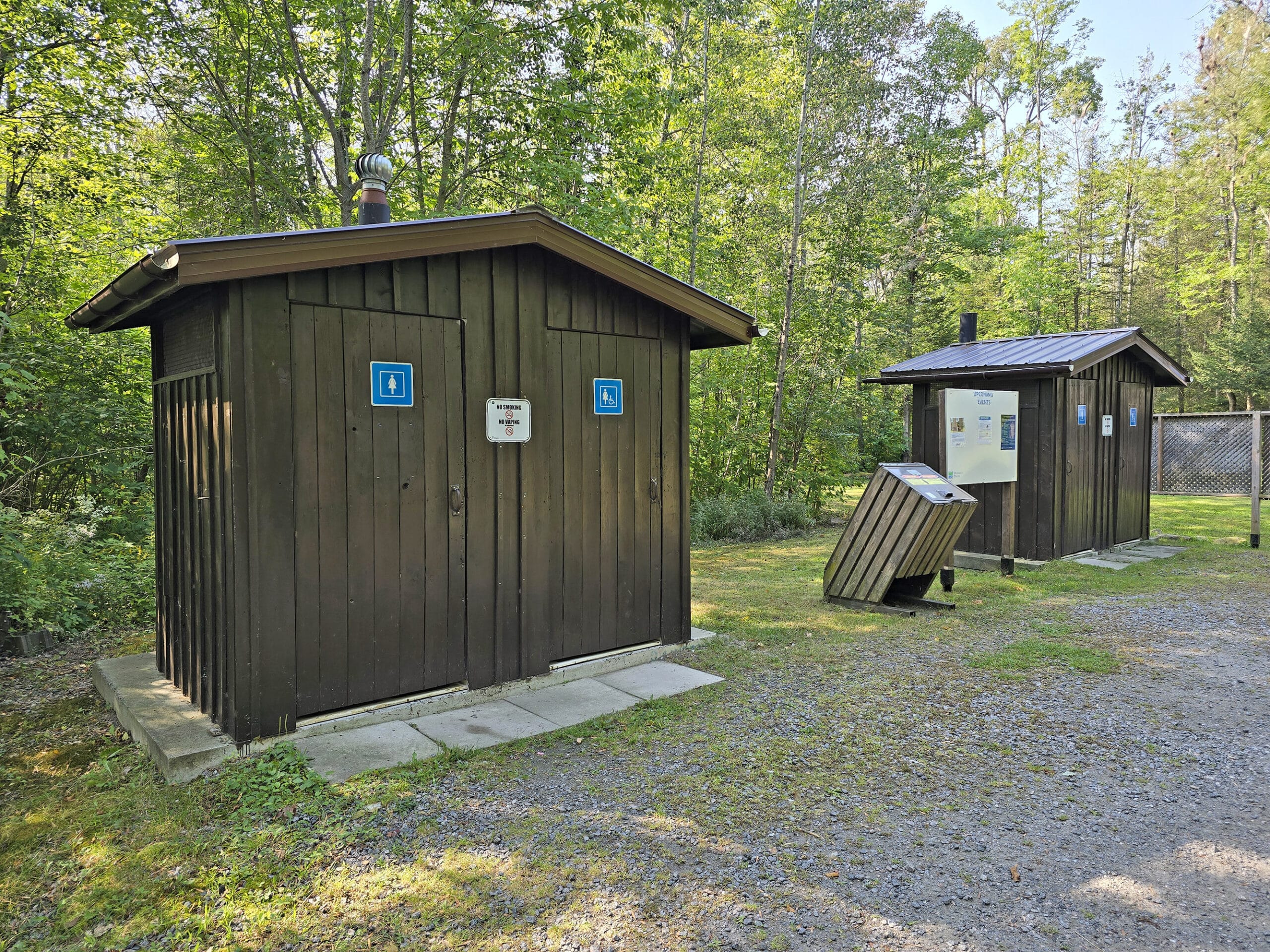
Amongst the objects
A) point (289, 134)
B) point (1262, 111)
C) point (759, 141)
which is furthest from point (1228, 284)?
point (289, 134)

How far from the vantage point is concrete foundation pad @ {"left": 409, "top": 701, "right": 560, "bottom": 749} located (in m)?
3.88

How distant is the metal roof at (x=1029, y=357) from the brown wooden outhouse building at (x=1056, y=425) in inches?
0.7

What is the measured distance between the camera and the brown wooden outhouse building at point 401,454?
3637mm

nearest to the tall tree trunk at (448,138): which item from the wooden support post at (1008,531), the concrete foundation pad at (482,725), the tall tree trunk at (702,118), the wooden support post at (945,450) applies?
the tall tree trunk at (702,118)

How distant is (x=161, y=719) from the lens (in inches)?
154

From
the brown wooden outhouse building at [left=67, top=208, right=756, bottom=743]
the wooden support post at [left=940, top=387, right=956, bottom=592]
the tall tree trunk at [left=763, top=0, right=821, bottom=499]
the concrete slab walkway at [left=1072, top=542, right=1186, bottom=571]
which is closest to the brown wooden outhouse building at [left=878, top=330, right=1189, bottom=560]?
the concrete slab walkway at [left=1072, top=542, right=1186, bottom=571]

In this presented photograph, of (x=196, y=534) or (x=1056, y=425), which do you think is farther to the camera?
(x=1056, y=425)

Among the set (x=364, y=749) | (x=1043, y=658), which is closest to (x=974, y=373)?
(x=1043, y=658)

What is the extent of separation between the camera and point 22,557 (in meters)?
5.50

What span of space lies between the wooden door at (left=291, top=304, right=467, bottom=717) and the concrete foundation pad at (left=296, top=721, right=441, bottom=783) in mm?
168

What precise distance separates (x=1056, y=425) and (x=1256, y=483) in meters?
4.00

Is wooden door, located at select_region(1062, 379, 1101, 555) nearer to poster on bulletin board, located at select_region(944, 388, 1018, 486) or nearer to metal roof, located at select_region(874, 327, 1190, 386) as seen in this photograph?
metal roof, located at select_region(874, 327, 1190, 386)

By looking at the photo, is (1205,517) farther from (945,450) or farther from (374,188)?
(374,188)

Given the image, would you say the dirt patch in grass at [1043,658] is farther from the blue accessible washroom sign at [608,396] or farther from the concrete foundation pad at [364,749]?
the concrete foundation pad at [364,749]
